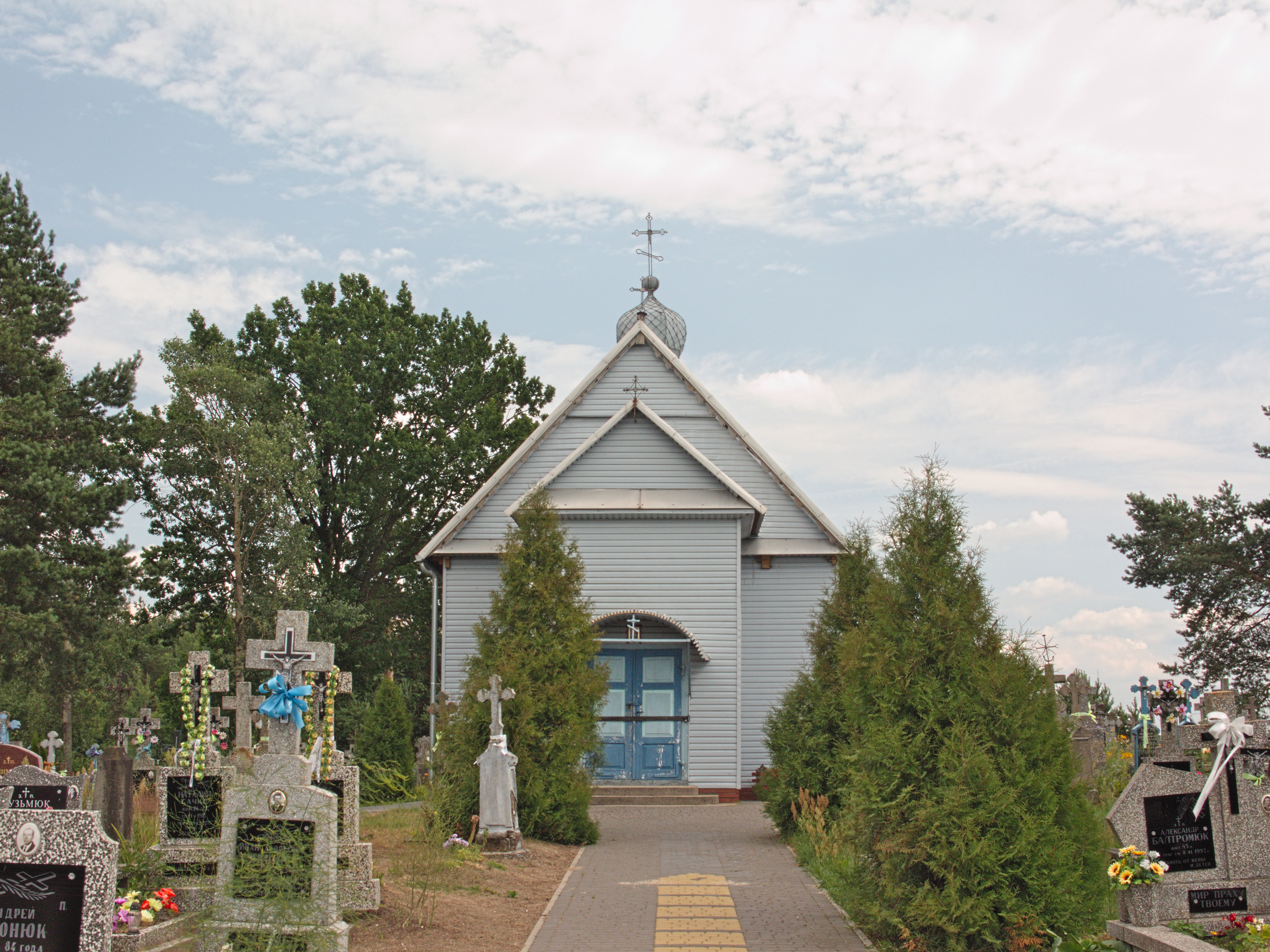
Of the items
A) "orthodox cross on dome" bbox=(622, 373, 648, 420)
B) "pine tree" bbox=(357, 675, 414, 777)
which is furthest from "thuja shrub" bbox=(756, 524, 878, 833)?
"pine tree" bbox=(357, 675, 414, 777)

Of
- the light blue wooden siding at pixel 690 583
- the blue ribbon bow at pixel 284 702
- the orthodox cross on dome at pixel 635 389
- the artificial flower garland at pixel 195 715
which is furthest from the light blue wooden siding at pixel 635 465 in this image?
the blue ribbon bow at pixel 284 702

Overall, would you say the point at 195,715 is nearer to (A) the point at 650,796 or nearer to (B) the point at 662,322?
(A) the point at 650,796

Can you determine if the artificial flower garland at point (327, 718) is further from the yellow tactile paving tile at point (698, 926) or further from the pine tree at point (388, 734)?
the pine tree at point (388, 734)

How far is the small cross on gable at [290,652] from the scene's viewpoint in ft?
27.2

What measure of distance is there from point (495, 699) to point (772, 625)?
9489 mm

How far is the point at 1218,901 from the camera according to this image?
7742mm

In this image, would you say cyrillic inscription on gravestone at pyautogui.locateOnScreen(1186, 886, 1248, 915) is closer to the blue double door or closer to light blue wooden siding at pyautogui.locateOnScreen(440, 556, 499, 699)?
the blue double door

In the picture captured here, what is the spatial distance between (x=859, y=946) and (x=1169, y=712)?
4713 mm

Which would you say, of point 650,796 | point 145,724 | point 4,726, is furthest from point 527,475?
point 4,726

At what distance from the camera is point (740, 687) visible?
65.7 ft

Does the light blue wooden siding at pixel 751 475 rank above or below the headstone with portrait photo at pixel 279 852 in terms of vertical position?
above

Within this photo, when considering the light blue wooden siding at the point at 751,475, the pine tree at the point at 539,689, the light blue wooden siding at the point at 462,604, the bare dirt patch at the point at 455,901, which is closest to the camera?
the bare dirt patch at the point at 455,901

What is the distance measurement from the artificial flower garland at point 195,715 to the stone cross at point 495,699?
2998 mm

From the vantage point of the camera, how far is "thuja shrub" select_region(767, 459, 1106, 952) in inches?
291
